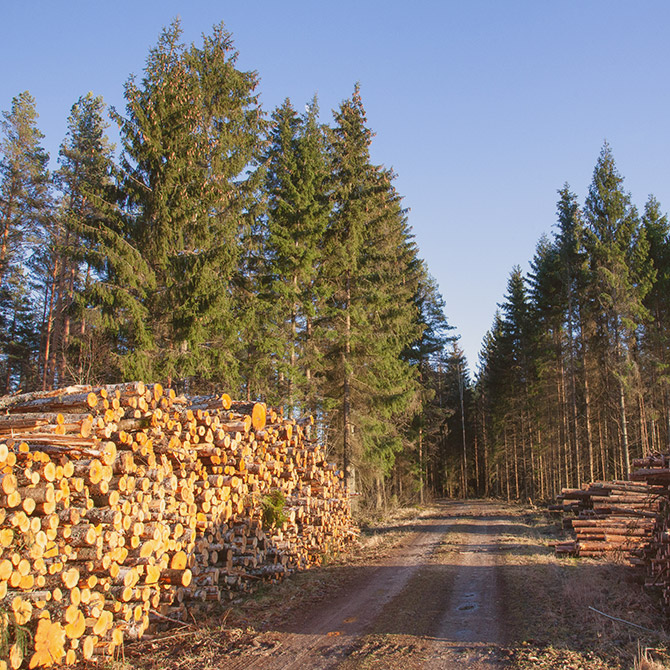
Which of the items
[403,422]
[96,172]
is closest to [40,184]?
[96,172]

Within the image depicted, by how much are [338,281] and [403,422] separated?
9989mm

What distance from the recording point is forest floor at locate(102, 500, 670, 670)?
18.7 feet

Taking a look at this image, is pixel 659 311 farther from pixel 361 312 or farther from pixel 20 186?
pixel 20 186

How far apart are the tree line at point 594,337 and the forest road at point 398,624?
695 inches

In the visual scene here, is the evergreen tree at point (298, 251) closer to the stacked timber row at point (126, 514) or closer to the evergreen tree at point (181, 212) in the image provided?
the evergreen tree at point (181, 212)

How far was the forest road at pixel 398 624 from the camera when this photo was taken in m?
5.73

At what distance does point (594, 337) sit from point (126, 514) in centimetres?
2698

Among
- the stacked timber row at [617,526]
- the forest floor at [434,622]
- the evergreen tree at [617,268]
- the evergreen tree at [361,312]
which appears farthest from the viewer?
the evergreen tree at [617,268]

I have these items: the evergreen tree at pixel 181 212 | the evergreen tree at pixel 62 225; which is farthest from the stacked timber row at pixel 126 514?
the evergreen tree at pixel 62 225

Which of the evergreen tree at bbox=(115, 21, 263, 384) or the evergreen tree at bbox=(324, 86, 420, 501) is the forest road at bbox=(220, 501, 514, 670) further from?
the evergreen tree at bbox=(324, 86, 420, 501)

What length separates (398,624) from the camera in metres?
7.00

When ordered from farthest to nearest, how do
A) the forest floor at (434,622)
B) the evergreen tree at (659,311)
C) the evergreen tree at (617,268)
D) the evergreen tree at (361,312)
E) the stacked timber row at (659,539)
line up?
the evergreen tree at (659,311)
the evergreen tree at (617,268)
the evergreen tree at (361,312)
the stacked timber row at (659,539)
the forest floor at (434,622)

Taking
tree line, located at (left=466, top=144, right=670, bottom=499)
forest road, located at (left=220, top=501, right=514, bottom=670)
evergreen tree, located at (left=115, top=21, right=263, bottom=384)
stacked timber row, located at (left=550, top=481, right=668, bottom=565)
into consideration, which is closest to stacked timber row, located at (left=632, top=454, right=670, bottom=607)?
stacked timber row, located at (left=550, top=481, right=668, bottom=565)

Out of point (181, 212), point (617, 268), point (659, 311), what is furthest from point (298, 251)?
point (659, 311)
